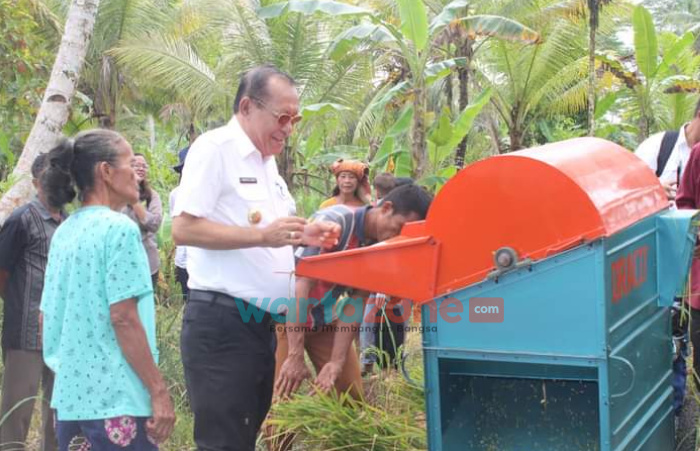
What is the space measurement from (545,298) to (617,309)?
0.99ft

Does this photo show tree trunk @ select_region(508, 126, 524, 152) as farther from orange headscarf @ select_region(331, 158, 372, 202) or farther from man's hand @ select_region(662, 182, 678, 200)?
man's hand @ select_region(662, 182, 678, 200)

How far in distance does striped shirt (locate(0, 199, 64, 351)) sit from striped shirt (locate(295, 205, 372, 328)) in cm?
129

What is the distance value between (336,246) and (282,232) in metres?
0.76

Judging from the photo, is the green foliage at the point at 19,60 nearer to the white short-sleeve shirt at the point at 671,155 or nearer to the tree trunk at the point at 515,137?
the white short-sleeve shirt at the point at 671,155

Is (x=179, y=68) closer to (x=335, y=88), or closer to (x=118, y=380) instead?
(x=335, y=88)

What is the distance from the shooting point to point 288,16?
31.2 ft

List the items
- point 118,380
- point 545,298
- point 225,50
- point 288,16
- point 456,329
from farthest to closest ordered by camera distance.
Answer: point 225,50
point 288,16
point 456,329
point 545,298
point 118,380

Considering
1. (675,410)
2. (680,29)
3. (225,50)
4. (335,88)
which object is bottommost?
(675,410)

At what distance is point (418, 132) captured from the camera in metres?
7.75

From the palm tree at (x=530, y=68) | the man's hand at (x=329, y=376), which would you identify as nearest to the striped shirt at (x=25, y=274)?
the man's hand at (x=329, y=376)

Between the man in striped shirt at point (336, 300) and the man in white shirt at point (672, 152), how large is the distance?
4.73 feet

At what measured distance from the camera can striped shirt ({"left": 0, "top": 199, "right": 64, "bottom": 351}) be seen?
3508 mm

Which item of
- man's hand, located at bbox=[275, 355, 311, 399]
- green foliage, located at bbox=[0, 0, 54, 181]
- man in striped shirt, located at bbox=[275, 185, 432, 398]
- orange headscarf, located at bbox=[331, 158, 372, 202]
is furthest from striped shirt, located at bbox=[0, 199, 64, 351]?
green foliage, located at bbox=[0, 0, 54, 181]

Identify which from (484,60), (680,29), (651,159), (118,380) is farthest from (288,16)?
(680,29)
